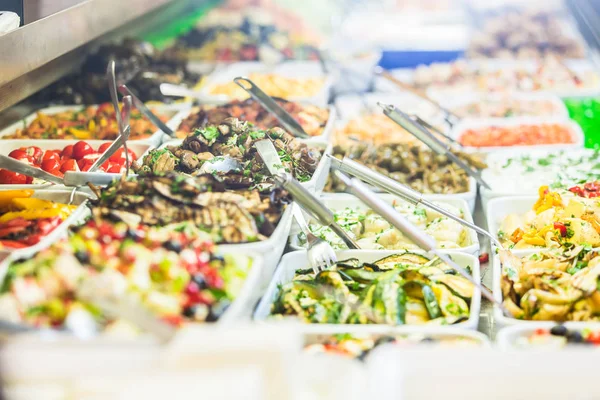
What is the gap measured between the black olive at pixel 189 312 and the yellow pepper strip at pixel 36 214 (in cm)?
96

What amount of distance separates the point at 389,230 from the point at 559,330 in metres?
1.05

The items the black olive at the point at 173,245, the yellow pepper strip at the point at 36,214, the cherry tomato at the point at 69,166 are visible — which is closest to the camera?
the black olive at the point at 173,245

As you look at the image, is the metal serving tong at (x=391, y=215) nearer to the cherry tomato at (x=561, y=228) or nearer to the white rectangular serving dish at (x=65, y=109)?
the cherry tomato at (x=561, y=228)

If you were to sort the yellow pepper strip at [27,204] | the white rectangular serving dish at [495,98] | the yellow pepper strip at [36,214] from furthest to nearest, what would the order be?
1. the white rectangular serving dish at [495,98]
2. the yellow pepper strip at [27,204]
3. the yellow pepper strip at [36,214]

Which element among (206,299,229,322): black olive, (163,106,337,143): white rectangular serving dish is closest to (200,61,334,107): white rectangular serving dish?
(163,106,337,143): white rectangular serving dish

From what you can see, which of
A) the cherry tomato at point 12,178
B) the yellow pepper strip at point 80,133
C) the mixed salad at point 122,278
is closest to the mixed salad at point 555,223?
the mixed salad at point 122,278

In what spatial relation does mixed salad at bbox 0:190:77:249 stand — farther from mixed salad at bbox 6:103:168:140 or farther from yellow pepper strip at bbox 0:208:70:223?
mixed salad at bbox 6:103:168:140

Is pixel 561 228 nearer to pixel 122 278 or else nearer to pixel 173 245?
pixel 173 245

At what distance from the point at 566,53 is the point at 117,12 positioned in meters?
4.01

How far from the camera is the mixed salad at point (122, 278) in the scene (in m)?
1.60

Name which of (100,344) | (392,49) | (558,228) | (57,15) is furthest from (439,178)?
(392,49)

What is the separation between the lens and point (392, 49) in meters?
6.05

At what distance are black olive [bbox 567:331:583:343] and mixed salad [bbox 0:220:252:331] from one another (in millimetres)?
897

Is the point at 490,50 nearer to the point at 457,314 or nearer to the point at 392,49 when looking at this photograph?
the point at 392,49
